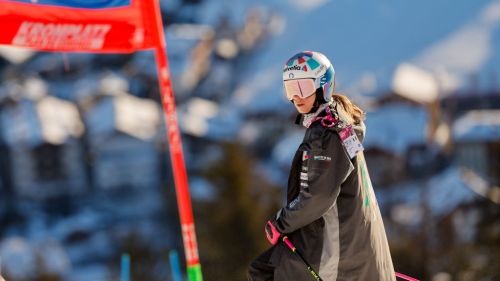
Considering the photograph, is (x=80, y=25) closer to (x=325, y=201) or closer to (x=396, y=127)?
(x=325, y=201)

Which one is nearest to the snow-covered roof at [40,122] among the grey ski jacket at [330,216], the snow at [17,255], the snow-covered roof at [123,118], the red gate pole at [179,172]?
the snow-covered roof at [123,118]

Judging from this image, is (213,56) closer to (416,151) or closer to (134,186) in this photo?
(134,186)

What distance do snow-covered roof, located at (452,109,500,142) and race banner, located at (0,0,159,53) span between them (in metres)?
54.1

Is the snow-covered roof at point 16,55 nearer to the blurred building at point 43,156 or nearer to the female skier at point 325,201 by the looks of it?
the blurred building at point 43,156

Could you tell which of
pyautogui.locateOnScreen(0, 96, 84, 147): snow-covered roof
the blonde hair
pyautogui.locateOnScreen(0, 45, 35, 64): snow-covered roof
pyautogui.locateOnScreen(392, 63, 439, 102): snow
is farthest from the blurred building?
the blonde hair

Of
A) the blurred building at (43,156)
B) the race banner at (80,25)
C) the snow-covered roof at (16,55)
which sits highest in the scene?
the snow-covered roof at (16,55)

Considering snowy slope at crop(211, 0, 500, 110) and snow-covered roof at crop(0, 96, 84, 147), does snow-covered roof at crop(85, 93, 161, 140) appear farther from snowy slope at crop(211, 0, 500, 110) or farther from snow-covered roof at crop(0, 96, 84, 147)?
snowy slope at crop(211, 0, 500, 110)

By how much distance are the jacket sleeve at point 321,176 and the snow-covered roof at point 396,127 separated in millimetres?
53007

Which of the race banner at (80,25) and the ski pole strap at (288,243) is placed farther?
the race banner at (80,25)

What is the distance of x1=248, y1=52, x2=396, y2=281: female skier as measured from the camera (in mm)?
2592

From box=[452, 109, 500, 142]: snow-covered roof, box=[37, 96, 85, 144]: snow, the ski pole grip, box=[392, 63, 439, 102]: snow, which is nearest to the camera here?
the ski pole grip

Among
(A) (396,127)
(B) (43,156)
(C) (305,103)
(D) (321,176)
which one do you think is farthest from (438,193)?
(D) (321,176)

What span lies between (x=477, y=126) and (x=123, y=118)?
80.4 ft

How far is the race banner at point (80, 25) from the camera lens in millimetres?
3693
